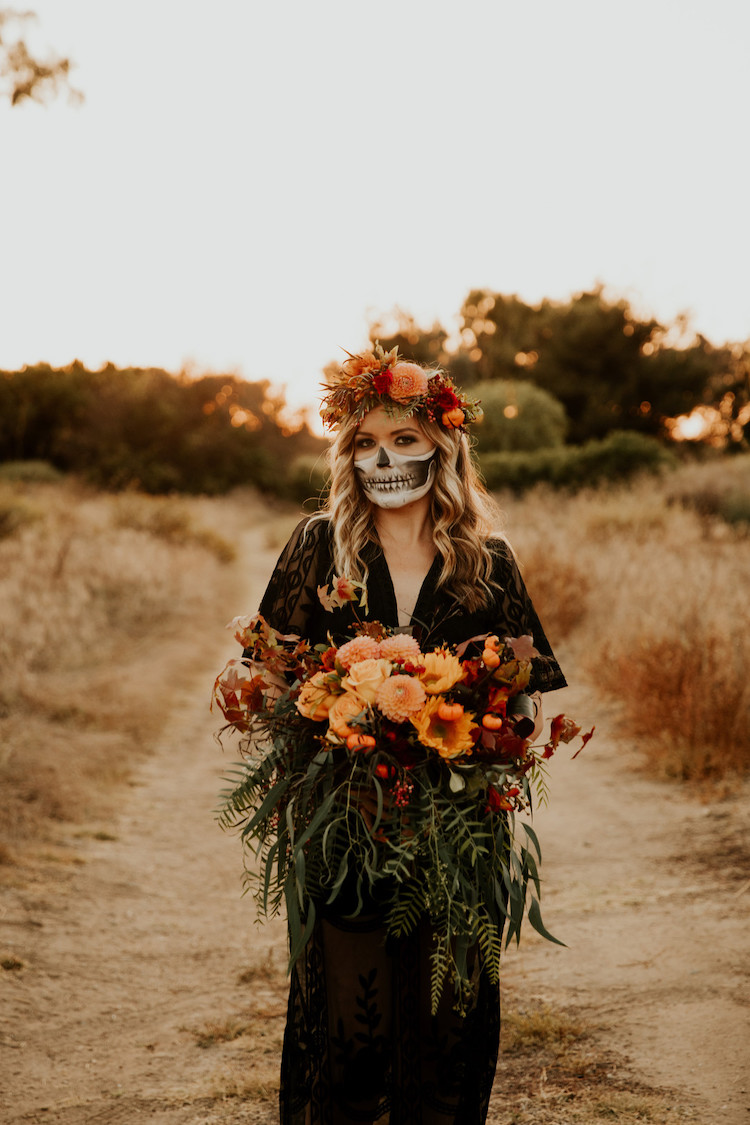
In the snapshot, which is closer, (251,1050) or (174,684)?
(251,1050)

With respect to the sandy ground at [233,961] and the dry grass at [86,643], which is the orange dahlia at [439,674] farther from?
the dry grass at [86,643]

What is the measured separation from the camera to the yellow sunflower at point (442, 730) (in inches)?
77.0

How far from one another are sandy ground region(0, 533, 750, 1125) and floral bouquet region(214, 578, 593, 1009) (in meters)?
1.31

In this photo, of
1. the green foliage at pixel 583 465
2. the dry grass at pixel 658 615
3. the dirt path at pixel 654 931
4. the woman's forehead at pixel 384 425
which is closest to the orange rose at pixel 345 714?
the woman's forehead at pixel 384 425

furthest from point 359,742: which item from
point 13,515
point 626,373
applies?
point 626,373

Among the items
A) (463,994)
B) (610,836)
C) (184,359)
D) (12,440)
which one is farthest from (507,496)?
(184,359)

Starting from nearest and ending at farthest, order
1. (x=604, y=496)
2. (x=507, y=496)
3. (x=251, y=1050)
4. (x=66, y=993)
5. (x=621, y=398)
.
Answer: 1. (x=251, y=1050)
2. (x=66, y=993)
3. (x=604, y=496)
4. (x=507, y=496)
5. (x=621, y=398)

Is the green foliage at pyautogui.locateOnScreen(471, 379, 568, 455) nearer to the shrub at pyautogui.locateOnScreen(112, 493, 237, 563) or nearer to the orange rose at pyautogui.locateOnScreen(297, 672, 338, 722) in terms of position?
the shrub at pyautogui.locateOnScreen(112, 493, 237, 563)

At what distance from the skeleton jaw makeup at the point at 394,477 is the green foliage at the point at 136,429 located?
2949cm

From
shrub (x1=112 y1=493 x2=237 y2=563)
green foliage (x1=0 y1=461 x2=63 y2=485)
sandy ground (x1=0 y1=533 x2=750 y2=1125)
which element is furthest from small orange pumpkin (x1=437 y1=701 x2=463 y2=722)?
green foliage (x1=0 y1=461 x2=63 y2=485)

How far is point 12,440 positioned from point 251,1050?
33723 millimetres

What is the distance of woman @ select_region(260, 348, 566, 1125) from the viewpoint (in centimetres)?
230

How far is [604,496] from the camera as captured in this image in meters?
17.2

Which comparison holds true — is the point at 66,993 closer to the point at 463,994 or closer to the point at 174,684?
the point at 463,994
